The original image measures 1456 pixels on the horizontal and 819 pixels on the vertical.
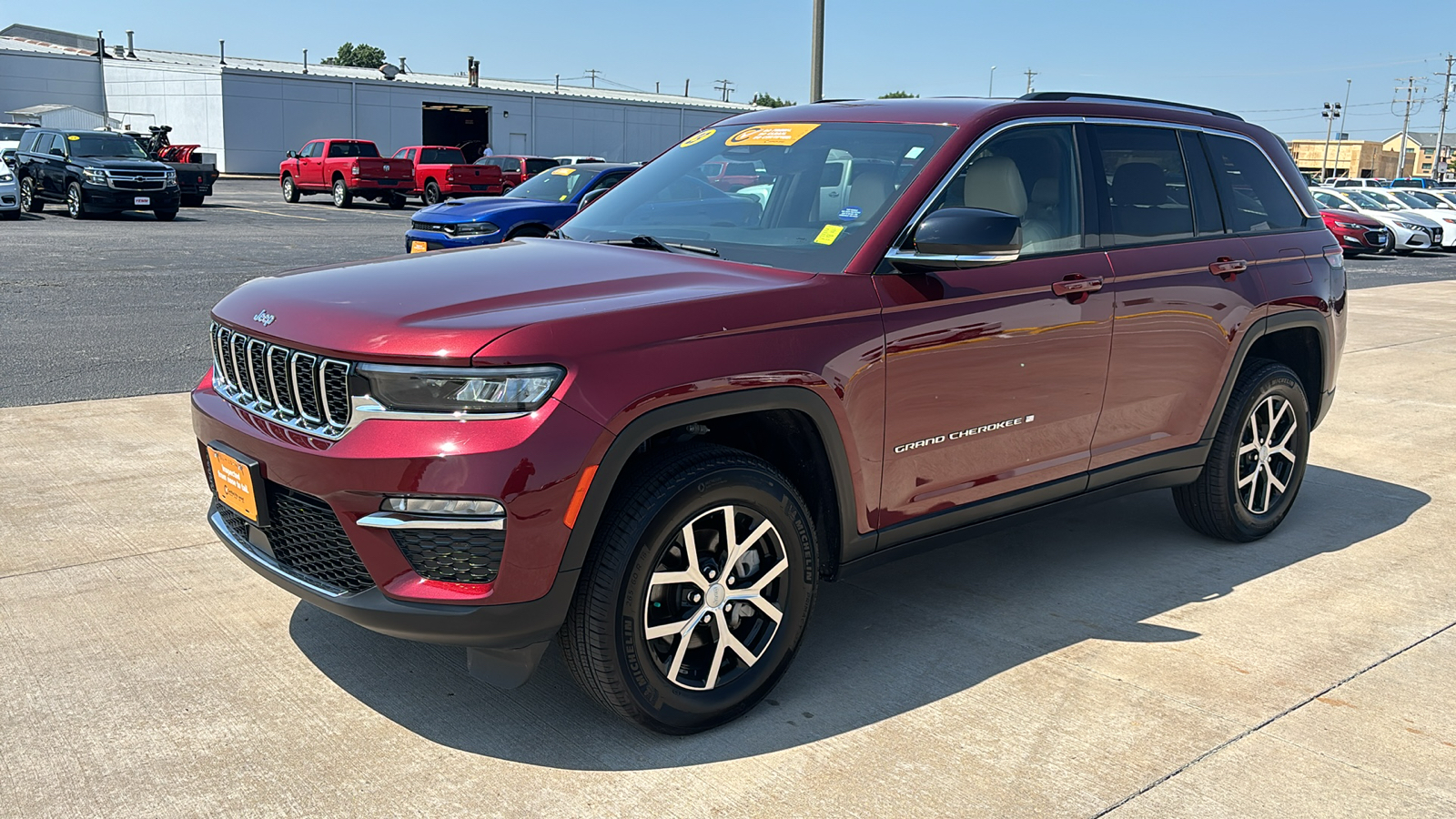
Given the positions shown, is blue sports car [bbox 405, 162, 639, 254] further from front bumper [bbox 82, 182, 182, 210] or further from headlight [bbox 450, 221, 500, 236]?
front bumper [bbox 82, 182, 182, 210]

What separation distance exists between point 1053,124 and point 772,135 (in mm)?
1043

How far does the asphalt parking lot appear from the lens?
27.2 ft

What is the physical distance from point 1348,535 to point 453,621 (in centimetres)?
436

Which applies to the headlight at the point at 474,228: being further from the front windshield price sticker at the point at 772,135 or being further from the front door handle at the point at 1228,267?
the front door handle at the point at 1228,267

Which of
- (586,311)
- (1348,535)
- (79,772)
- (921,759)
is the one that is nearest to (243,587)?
(79,772)

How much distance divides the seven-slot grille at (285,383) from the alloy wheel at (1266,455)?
3.79 metres

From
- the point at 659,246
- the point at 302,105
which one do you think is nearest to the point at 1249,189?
the point at 659,246

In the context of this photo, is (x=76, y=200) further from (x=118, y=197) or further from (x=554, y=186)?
(x=554, y=186)

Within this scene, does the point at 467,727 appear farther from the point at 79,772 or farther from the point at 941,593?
the point at 941,593

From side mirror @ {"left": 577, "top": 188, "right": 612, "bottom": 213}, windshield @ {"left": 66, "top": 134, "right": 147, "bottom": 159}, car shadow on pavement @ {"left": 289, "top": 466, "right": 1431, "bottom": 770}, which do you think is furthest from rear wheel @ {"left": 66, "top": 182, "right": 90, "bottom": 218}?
car shadow on pavement @ {"left": 289, "top": 466, "right": 1431, "bottom": 770}

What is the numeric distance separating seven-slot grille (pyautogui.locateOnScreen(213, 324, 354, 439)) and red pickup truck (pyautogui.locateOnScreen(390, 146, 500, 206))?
28.9m

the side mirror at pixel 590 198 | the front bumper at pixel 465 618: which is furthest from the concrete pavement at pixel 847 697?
the side mirror at pixel 590 198

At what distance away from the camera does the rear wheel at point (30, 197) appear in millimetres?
24281

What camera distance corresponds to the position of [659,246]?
4.09 meters
